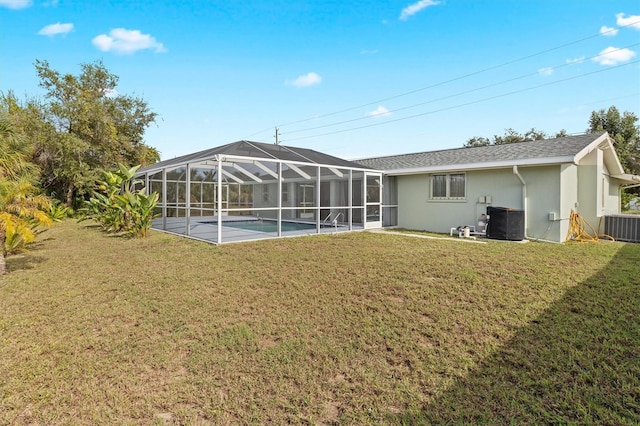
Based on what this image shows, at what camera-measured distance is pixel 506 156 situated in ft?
37.5

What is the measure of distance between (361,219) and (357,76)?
1121cm

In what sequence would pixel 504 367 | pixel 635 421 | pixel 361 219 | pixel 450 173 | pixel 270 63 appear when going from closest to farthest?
pixel 635 421, pixel 504 367, pixel 450 173, pixel 361 219, pixel 270 63

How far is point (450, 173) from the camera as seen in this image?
12766 mm

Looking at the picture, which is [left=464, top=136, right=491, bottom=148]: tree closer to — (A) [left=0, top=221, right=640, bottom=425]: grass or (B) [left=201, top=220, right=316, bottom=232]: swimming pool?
(B) [left=201, top=220, right=316, bottom=232]: swimming pool

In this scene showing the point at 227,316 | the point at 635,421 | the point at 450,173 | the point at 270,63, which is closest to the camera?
the point at 635,421

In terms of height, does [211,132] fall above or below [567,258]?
above

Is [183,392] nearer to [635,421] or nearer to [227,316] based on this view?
[227,316]

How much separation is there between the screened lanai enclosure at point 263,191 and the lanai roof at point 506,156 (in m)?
1.89

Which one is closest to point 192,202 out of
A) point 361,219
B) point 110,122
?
point 110,122

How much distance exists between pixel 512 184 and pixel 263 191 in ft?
43.9

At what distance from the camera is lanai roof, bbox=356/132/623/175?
33.4ft

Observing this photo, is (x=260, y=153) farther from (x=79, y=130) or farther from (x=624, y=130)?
(x=624, y=130)

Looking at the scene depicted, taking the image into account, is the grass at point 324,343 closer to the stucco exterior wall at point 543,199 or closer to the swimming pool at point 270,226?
the stucco exterior wall at point 543,199

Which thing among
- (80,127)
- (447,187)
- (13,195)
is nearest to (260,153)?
(13,195)
